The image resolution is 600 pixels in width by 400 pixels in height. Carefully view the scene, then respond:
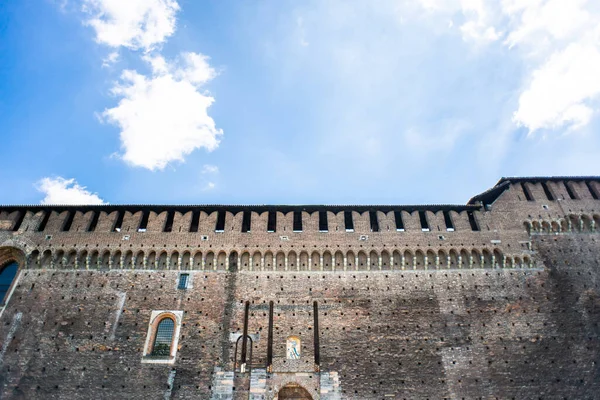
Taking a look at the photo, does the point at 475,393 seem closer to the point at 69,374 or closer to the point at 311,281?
the point at 311,281

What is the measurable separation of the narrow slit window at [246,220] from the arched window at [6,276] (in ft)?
30.1

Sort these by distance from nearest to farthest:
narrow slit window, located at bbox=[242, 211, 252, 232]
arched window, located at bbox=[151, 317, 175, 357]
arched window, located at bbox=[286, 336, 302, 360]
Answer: arched window, located at bbox=[286, 336, 302, 360]
arched window, located at bbox=[151, 317, 175, 357]
narrow slit window, located at bbox=[242, 211, 252, 232]

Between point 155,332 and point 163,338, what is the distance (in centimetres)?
38

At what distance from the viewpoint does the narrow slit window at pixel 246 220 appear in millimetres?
17422

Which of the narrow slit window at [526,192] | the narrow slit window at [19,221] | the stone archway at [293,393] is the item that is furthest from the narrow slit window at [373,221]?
the narrow slit window at [19,221]

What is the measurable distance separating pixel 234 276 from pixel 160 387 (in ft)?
14.8

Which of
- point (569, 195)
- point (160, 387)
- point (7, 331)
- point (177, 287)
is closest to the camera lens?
point (160, 387)

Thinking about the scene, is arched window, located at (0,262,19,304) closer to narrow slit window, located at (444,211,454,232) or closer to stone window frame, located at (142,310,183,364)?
stone window frame, located at (142,310,183,364)

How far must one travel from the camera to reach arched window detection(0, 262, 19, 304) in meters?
16.4

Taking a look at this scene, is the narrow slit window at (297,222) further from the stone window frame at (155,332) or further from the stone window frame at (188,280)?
the stone window frame at (155,332)

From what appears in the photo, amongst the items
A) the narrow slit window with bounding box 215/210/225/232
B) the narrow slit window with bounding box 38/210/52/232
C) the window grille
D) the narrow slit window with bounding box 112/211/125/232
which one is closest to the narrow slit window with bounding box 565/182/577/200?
the narrow slit window with bounding box 215/210/225/232

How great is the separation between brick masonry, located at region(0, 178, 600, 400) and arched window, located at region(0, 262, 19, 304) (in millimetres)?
370

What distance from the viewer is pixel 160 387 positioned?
13.9 metres

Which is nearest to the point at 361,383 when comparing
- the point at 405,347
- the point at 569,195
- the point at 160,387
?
the point at 405,347
